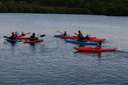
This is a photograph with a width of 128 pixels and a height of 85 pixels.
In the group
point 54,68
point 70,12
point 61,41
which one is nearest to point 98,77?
point 54,68

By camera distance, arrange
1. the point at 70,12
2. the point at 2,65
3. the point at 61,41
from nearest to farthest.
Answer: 1. the point at 2,65
2. the point at 61,41
3. the point at 70,12

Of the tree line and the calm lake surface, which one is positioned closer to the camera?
the calm lake surface

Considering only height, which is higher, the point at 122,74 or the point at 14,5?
the point at 14,5

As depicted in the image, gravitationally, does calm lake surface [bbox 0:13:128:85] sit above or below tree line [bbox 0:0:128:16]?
below

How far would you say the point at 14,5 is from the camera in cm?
19375

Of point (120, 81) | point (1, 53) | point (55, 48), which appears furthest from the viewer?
point (55, 48)

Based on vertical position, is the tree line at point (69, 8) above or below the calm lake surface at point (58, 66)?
above

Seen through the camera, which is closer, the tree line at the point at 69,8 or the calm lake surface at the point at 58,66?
the calm lake surface at the point at 58,66

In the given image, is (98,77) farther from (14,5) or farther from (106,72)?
(14,5)

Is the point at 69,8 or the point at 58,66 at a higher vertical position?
the point at 69,8

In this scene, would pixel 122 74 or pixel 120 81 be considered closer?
A: pixel 120 81

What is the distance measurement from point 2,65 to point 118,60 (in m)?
14.5

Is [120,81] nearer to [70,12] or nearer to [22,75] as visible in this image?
[22,75]

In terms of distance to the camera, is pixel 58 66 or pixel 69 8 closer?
pixel 58 66
